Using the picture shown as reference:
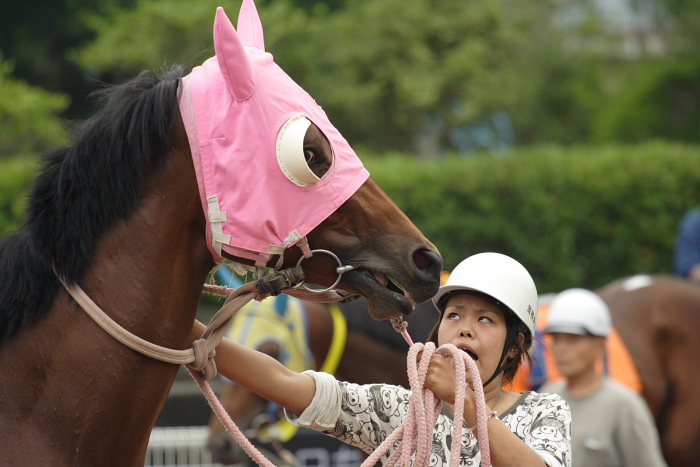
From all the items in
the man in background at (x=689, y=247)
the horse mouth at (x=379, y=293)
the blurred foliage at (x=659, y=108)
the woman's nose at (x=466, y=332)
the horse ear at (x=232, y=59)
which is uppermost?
the blurred foliage at (x=659, y=108)

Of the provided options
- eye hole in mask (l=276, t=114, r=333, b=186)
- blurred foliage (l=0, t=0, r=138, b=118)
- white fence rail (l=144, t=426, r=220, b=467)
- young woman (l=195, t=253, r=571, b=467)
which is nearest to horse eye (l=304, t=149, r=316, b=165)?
eye hole in mask (l=276, t=114, r=333, b=186)

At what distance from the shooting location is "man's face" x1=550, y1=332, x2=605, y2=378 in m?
4.64

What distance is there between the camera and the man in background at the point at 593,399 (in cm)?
423

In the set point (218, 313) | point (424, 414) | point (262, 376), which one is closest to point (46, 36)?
point (262, 376)

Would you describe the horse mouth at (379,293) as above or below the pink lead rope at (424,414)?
above

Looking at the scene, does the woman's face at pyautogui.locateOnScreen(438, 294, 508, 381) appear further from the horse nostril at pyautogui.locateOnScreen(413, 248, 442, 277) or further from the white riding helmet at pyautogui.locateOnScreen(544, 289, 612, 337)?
the white riding helmet at pyautogui.locateOnScreen(544, 289, 612, 337)

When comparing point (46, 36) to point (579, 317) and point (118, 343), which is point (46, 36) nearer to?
point (579, 317)

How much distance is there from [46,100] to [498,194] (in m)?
4.88

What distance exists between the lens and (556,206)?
31.1 feet

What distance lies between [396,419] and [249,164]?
0.81 metres

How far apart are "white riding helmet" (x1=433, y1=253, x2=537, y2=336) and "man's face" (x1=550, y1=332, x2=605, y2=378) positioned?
2185 mm

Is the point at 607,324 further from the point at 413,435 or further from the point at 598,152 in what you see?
the point at 598,152

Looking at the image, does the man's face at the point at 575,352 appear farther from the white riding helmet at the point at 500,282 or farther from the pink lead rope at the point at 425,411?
the pink lead rope at the point at 425,411

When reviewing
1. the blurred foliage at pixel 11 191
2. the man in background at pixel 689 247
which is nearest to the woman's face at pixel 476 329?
the man in background at pixel 689 247
